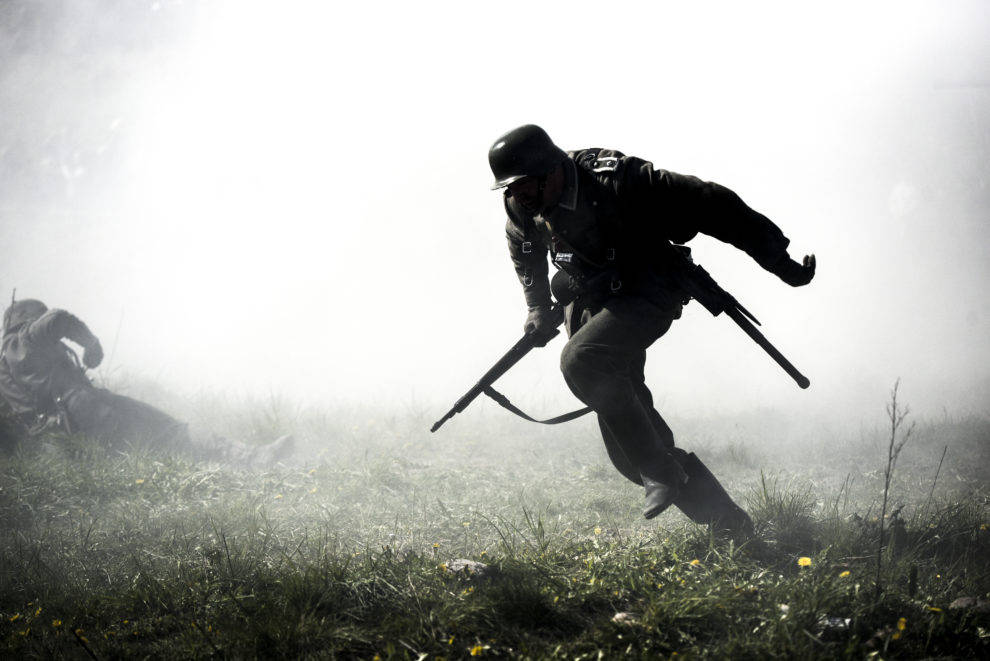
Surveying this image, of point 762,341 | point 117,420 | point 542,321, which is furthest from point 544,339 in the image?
point 117,420

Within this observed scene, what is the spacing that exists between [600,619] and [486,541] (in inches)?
57.7

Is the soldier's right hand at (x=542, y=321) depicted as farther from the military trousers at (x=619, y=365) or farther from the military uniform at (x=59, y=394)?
the military uniform at (x=59, y=394)

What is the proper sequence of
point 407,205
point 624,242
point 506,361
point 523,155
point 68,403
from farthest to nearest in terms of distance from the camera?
point 407,205
point 68,403
point 506,361
point 624,242
point 523,155

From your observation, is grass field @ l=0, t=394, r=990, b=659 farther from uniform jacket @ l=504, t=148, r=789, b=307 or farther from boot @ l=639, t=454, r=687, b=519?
uniform jacket @ l=504, t=148, r=789, b=307

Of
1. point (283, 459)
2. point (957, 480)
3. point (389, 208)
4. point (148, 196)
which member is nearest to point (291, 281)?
point (389, 208)

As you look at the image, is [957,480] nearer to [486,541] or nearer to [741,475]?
[741,475]

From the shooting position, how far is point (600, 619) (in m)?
2.14

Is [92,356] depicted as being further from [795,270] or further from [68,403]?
[795,270]

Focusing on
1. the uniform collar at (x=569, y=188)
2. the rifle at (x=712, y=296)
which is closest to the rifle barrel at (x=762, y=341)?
the rifle at (x=712, y=296)

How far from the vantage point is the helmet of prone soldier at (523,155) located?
2654 mm


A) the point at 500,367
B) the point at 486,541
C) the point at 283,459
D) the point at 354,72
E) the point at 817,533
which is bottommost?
the point at 283,459

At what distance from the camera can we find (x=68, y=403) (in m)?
5.77

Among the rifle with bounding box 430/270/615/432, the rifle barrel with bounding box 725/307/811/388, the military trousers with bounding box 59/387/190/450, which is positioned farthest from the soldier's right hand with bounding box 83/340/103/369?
the rifle barrel with bounding box 725/307/811/388

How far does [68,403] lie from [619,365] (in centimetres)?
554
